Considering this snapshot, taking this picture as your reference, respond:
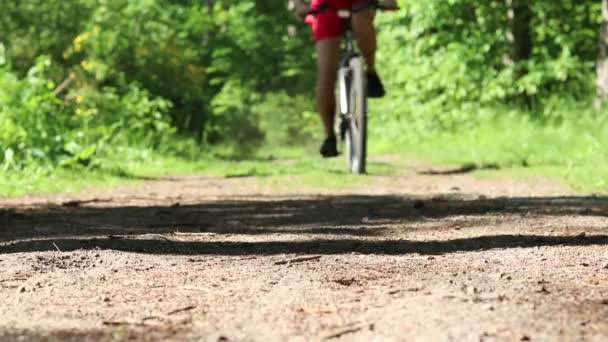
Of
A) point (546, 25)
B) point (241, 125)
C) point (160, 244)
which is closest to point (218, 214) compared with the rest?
point (160, 244)

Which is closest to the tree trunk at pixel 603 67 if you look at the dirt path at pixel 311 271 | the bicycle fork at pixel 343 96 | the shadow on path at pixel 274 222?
the bicycle fork at pixel 343 96

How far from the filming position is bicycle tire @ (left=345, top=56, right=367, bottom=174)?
898 cm

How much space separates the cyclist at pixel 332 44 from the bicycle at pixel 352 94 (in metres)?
0.04

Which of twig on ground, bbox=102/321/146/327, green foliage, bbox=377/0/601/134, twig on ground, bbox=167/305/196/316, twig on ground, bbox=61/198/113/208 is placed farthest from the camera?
green foliage, bbox=377/0/601/134

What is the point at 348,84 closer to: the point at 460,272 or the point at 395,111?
the point at 460,272

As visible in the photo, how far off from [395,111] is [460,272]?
49.1ft

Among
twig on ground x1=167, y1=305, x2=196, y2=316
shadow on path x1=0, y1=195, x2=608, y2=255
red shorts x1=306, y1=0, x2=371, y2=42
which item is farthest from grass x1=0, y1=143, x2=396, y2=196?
twig on ground x1=167, y1=305, x2=196, y2=316

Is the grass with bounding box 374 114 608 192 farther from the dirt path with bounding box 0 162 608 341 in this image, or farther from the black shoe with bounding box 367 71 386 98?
the dirt path with bounding box 0 162 608 341

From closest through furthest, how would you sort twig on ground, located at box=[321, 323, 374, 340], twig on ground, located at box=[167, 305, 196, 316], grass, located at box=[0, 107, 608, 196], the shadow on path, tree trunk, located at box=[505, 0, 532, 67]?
1. twig on ground, located at box=[321, 323, 374, 340]
2. twig on ground, located at box=[167, 305, 196, 316]
3. the shadow on path
4. grass, located at box=[0, 107, 608, 196]
5. tree trunk, located at box=[505, 0, 532, 67]

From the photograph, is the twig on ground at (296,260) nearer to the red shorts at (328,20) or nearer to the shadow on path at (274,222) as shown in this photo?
the shadow on path at (274,222)

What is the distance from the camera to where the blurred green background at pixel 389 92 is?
34.3ft

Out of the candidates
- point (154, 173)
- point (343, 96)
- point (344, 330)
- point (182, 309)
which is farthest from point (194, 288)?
point (154, 173)

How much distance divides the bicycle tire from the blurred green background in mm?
1251

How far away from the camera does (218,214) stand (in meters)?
6.32
